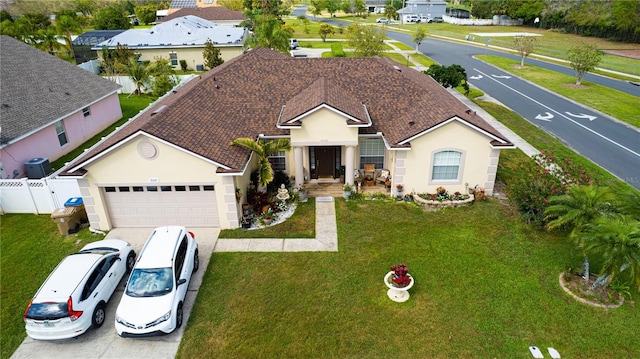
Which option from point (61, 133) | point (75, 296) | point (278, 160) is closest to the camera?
point (75, 296)

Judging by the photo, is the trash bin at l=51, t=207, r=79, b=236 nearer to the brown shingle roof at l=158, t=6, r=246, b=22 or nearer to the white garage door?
the white garage door

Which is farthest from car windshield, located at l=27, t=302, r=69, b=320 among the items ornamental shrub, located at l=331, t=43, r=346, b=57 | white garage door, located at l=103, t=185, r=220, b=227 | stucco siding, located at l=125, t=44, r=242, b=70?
ornamental shrub, located at l=331, t=43, r=346, b=57

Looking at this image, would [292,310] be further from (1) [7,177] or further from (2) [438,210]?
(1) [7,177]

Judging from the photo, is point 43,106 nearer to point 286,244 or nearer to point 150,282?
point 150,282

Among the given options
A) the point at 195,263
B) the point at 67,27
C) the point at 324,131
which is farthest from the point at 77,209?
the point at 67,27

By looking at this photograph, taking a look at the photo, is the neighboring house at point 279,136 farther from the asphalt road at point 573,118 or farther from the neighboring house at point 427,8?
the neighboring house at point 427,8

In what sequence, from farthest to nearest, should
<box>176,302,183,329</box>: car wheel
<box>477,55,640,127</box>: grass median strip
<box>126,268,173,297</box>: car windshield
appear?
<box>477,55,640,127</box>: grass median strip < <box>176,302,183,329</box>: car wheel < <box>126,268,173,297</box>: car windshield
